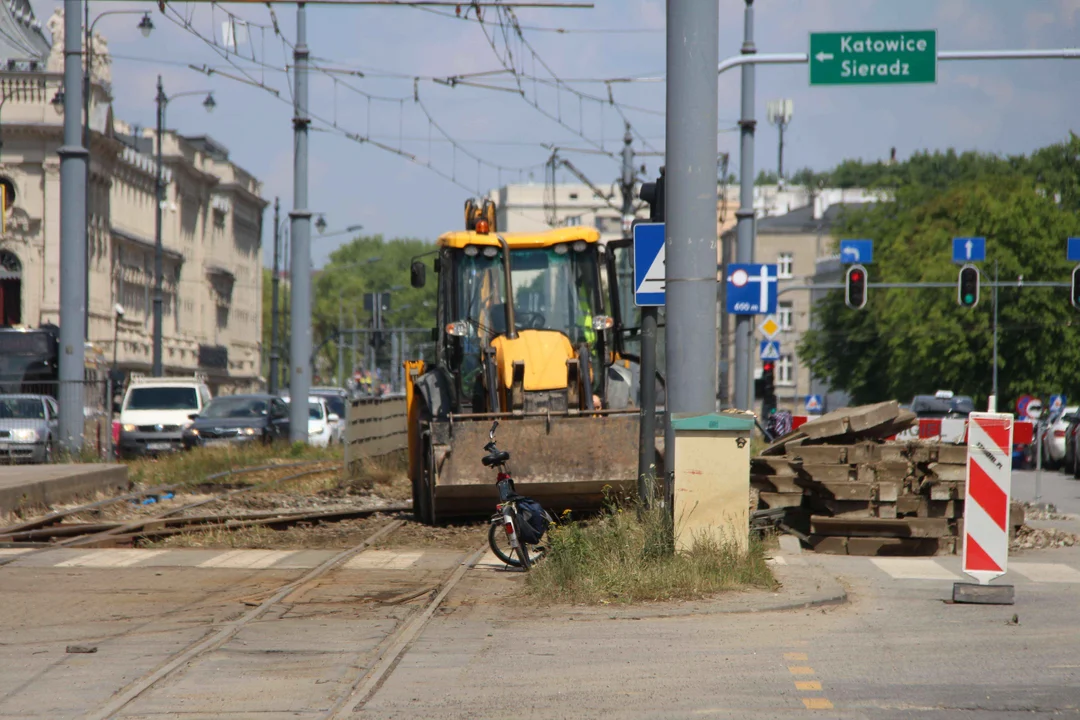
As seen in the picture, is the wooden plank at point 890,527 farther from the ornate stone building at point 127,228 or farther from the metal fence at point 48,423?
the ornate stone building at point 127,228

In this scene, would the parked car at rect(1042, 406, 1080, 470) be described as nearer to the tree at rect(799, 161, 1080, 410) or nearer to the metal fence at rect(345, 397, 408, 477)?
the metal fence at rect(345, 397, 408, 477)

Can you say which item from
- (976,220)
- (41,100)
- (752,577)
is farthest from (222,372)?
(752,577)

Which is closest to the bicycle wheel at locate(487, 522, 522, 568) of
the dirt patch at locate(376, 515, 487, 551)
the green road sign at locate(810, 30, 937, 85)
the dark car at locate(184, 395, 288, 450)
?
the dirt patch at locate(376, 515, 487, 551)

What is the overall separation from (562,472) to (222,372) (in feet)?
264

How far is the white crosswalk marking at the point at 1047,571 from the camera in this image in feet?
42.4

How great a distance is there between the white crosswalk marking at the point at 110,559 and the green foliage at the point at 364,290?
368ft

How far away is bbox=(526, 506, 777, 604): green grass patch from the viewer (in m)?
11.0

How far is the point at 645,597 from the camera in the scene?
10.9 meters

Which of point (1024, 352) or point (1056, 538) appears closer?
point (1056, 538)

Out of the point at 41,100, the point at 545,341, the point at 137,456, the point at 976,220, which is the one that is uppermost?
the point at 41,100

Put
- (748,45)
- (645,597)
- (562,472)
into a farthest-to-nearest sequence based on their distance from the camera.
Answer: (748,45) < (562,472) < (645,597)

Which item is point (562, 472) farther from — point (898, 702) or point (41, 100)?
point (41, 100)

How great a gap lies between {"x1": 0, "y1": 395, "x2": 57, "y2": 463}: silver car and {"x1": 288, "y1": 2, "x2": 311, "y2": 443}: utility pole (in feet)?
17.3

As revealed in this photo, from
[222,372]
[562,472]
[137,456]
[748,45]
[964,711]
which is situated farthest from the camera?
[222,372]
